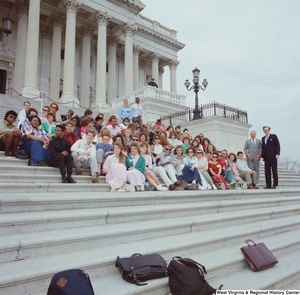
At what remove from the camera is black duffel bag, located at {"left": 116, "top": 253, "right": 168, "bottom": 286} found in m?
2.89

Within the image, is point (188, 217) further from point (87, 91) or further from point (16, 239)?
point (87, 91)

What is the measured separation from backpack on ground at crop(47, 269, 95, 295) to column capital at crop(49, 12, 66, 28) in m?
23.8

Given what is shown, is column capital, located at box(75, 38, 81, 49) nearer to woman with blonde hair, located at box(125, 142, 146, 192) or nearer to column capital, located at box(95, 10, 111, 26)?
column capital, located at box(95, 10, 111, 26)

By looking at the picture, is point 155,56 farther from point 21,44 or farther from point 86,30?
point 21,44

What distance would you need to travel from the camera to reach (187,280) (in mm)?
2875

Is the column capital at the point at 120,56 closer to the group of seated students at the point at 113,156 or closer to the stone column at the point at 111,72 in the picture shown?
the stone column at the point at 111,72

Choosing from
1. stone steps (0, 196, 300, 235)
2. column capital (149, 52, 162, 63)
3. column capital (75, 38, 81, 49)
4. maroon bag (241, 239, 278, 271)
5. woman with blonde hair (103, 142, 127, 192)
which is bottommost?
maroon bag (241, 239, 278, 271)

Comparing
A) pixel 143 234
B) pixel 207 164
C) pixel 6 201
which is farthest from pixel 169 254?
pixel 207 164

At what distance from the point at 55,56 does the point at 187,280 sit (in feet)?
73.2

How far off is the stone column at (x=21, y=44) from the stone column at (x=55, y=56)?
222 cm

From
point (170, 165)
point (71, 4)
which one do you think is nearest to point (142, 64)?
point (71, 4)

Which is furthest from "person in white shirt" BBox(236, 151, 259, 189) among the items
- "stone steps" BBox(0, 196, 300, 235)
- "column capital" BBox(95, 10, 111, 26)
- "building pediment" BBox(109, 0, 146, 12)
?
"building pediment" BBox(109, 0, 146, 12)

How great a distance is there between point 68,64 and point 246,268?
1872cm

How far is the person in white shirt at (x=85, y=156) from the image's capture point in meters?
6.37
